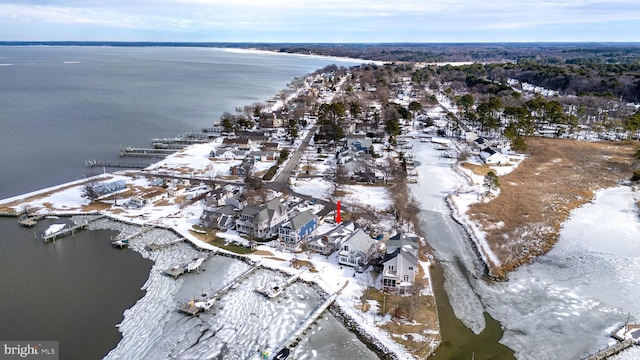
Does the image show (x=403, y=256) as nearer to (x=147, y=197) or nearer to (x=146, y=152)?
(x=147, y=197)

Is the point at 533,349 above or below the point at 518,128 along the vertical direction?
below

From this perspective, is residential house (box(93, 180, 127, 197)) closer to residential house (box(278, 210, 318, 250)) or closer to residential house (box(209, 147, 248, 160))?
residential house (box(209, 147, 248, 160))

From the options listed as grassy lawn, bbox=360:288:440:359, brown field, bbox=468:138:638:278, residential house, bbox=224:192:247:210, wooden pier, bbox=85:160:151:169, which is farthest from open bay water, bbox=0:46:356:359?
brown field, bbox=468:138:638:278

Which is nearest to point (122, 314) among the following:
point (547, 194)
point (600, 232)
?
point (600, 232)

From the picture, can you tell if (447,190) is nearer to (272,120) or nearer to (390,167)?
(390,167)

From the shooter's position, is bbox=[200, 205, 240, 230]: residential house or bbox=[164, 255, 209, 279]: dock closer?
bbox=[164, 255, 209, 279]: dock

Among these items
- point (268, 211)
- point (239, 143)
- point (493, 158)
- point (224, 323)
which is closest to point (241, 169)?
point (239, 143)
